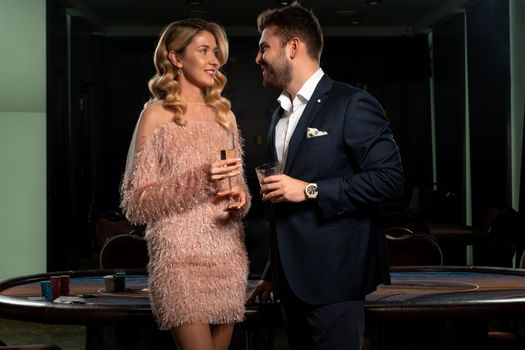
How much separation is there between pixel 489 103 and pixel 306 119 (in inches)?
304

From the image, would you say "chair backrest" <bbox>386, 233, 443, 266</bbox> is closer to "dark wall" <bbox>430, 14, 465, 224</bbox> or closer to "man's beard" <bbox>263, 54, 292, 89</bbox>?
"man's beard" <bbox>263, 54, 292, 89</bbox>

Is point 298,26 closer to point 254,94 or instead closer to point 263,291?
point 263,291

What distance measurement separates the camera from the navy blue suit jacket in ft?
7.91

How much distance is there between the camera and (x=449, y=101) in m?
11.5

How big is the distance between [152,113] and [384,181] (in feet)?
2.14

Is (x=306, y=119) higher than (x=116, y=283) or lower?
higher

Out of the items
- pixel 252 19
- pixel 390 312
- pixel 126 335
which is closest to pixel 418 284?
pixel 390 312

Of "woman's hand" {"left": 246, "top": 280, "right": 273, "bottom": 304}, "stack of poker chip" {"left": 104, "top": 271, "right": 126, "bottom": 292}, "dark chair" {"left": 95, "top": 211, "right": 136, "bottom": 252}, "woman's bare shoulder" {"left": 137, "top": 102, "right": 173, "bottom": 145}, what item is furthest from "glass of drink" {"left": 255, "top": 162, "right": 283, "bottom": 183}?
"dark chair" {"left": 95, "top": 211, "right": 136, "bottom": 252}

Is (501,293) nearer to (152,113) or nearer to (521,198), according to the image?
(152,113)

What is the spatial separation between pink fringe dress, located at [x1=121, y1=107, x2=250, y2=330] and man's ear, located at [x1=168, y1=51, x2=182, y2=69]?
17 cm

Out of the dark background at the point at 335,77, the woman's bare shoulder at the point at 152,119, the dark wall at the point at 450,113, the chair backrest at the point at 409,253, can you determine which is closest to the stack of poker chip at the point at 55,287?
the woman's bare shoulder at the point at 152,119

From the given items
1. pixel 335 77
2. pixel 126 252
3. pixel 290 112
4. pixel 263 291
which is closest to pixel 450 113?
pixel 335 77

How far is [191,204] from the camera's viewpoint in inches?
98.7

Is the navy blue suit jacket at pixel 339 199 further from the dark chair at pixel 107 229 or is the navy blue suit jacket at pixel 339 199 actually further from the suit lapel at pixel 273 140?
the dark chair at pixel 107 229
